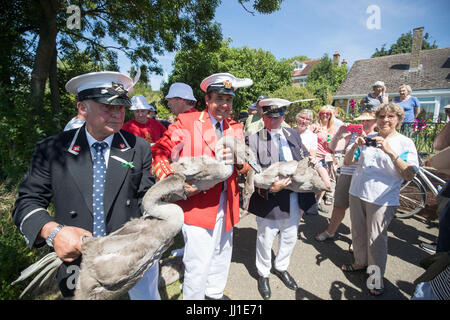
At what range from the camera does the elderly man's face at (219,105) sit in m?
2.61

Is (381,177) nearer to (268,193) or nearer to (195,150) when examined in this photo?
(268,193)

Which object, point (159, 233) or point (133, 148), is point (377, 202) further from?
point (133, 148)

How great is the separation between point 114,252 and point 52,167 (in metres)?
0.92

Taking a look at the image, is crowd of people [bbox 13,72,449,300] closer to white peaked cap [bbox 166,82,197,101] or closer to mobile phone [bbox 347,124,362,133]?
mobile phone [bbox 347,124,362,133]

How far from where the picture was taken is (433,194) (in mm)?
5105

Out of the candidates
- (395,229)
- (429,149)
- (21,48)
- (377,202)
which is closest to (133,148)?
(377,202)

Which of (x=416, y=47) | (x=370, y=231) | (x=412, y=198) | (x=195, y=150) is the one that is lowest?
(x=412, y=198)

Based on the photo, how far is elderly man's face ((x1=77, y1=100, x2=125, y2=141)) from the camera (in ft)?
5.95

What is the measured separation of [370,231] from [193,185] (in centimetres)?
287

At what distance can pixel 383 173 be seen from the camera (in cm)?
306

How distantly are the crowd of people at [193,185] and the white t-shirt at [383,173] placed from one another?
0.01 m

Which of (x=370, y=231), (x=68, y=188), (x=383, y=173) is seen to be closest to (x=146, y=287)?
(x=68, y=188)

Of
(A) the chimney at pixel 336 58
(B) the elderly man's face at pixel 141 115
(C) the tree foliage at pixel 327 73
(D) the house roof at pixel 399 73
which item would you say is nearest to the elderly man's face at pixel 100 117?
(B) the elderly man's face at pixel 141 115

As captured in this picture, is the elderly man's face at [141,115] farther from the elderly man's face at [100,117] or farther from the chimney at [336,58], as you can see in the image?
the chimney at [336,58]
